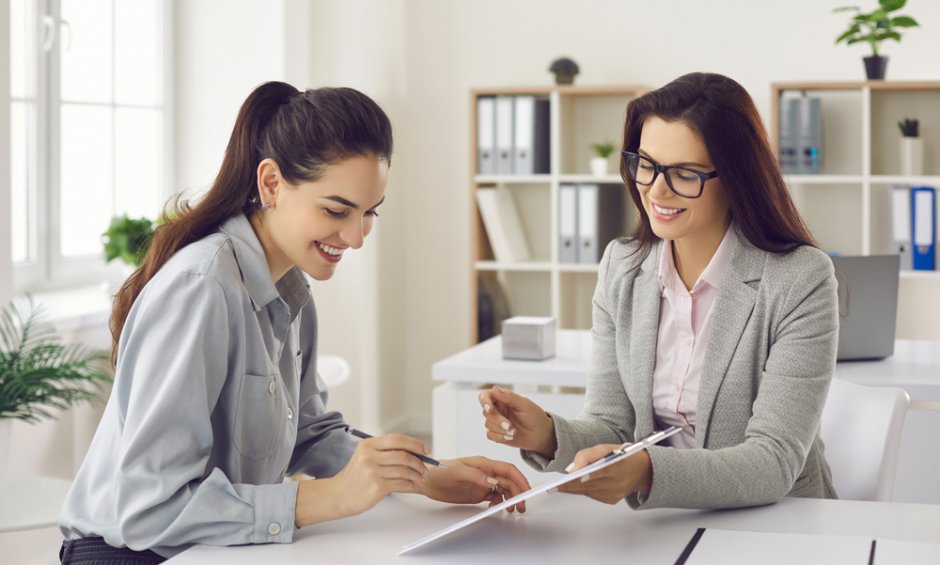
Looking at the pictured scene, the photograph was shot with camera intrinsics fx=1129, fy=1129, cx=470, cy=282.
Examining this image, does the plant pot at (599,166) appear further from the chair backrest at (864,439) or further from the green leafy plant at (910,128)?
the chair backrest at (864,439)

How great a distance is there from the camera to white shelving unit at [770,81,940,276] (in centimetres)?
449

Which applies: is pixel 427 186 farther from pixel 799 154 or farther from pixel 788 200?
pixel 788 200

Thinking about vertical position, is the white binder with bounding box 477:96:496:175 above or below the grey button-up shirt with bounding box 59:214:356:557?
above

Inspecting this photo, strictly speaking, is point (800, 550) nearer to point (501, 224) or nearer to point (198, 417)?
point (198, 417)

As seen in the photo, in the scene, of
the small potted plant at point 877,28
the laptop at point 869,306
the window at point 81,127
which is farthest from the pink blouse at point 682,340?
the small potted plant at point 877,28

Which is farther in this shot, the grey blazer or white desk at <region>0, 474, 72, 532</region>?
white desk at <region>0, 474, 72, 532</region>

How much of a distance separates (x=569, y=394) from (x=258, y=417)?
144 centimetres

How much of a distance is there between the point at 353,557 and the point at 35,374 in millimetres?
1518

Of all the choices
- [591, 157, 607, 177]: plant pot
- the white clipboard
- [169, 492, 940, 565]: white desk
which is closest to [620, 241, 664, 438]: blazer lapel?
[169, 492, 940, 565]: white desk

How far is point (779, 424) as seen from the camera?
160cm

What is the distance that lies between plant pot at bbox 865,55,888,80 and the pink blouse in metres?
2.91

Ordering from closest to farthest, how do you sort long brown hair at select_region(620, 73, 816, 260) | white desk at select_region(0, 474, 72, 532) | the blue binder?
long brown hair at select_region(620, 73, 816, 260) → white desk at select_region(0, 474, 72, 532) → the blue binder

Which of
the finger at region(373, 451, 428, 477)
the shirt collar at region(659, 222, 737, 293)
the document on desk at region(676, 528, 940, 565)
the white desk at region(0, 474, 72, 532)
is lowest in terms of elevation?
the white desk at region(0, 474, 72, 532)

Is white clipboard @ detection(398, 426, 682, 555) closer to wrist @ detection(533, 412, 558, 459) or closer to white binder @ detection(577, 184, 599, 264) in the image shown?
wrist @ detection(533, 412, 558, 459)
